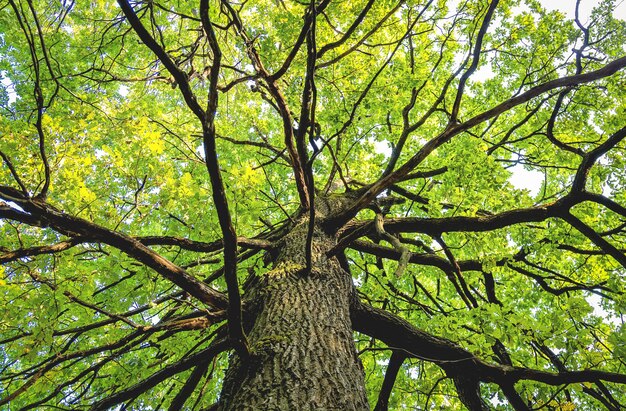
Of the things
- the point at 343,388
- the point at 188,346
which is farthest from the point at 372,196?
the point at 188,346

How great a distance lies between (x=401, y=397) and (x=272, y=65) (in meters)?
4.71

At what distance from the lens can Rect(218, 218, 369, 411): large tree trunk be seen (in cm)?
178

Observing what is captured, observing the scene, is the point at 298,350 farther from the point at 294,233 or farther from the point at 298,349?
the point at 294,233

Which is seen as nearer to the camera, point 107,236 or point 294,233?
point 107,236

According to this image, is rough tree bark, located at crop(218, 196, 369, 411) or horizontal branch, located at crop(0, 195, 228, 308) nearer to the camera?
rough tree bark, located at crop(218, 196, 369, 411)

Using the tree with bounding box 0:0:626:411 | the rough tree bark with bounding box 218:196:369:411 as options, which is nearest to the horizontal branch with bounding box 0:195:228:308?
the tree with bounding box 0:0:626:411

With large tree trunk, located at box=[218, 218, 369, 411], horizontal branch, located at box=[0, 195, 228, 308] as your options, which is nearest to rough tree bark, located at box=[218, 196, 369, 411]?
large tree trunk, located at box=[218, 218, 369, 411]

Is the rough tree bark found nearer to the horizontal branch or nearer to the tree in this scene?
the tree

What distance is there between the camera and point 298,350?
208 cm

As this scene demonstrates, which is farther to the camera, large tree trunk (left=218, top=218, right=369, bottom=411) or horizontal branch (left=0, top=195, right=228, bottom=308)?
horizontal branch (left=0, top=195, right=228, bottom=308)

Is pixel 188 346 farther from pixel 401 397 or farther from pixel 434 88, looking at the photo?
pixel 434 88

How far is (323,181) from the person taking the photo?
283 inches

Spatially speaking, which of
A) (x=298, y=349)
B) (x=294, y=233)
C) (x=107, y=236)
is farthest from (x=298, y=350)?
(x=294, y=233)

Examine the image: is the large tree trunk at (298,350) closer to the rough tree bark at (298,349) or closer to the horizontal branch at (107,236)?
the rough tree bark at (298,349)
